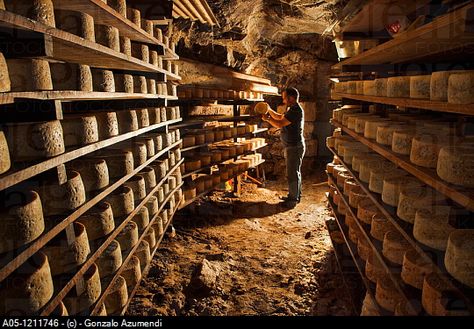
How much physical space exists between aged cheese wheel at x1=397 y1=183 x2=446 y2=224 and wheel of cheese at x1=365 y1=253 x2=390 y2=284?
1.63ft

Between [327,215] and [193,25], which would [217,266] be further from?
[193,25]

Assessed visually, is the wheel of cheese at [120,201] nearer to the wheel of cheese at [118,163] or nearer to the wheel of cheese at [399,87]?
the wheel of cheese at [118,163]

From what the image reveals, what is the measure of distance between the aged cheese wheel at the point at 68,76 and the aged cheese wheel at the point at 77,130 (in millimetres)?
174

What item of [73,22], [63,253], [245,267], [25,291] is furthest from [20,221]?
[245,267]

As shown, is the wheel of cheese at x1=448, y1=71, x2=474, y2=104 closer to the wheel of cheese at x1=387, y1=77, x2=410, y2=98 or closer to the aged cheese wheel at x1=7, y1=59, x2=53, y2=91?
the wheel of cheese at x1=387, y1=77, x2=410, y2=98

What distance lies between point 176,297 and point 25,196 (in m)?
1.98

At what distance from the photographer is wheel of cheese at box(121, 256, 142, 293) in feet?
8.72

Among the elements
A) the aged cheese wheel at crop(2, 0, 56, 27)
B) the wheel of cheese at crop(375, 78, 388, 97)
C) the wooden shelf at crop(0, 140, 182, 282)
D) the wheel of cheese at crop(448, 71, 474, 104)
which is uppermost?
the aged cheese wheel at crop(2, 0, 56, 27)

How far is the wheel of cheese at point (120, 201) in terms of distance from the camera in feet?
8.18

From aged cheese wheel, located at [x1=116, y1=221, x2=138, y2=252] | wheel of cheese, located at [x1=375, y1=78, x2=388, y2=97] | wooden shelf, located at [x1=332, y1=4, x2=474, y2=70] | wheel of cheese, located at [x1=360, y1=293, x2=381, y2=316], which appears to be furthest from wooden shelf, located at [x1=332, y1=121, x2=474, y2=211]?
aged cheese wheel, located at [x1=116, y1=221, x2=138, y2=252]

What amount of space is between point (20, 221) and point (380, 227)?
222cm

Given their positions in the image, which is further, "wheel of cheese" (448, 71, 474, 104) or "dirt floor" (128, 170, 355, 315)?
"dirt floor" (128, 170, 355, 315)

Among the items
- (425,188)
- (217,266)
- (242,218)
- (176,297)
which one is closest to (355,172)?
(425,188)

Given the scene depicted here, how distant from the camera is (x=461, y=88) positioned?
5.00 feet
